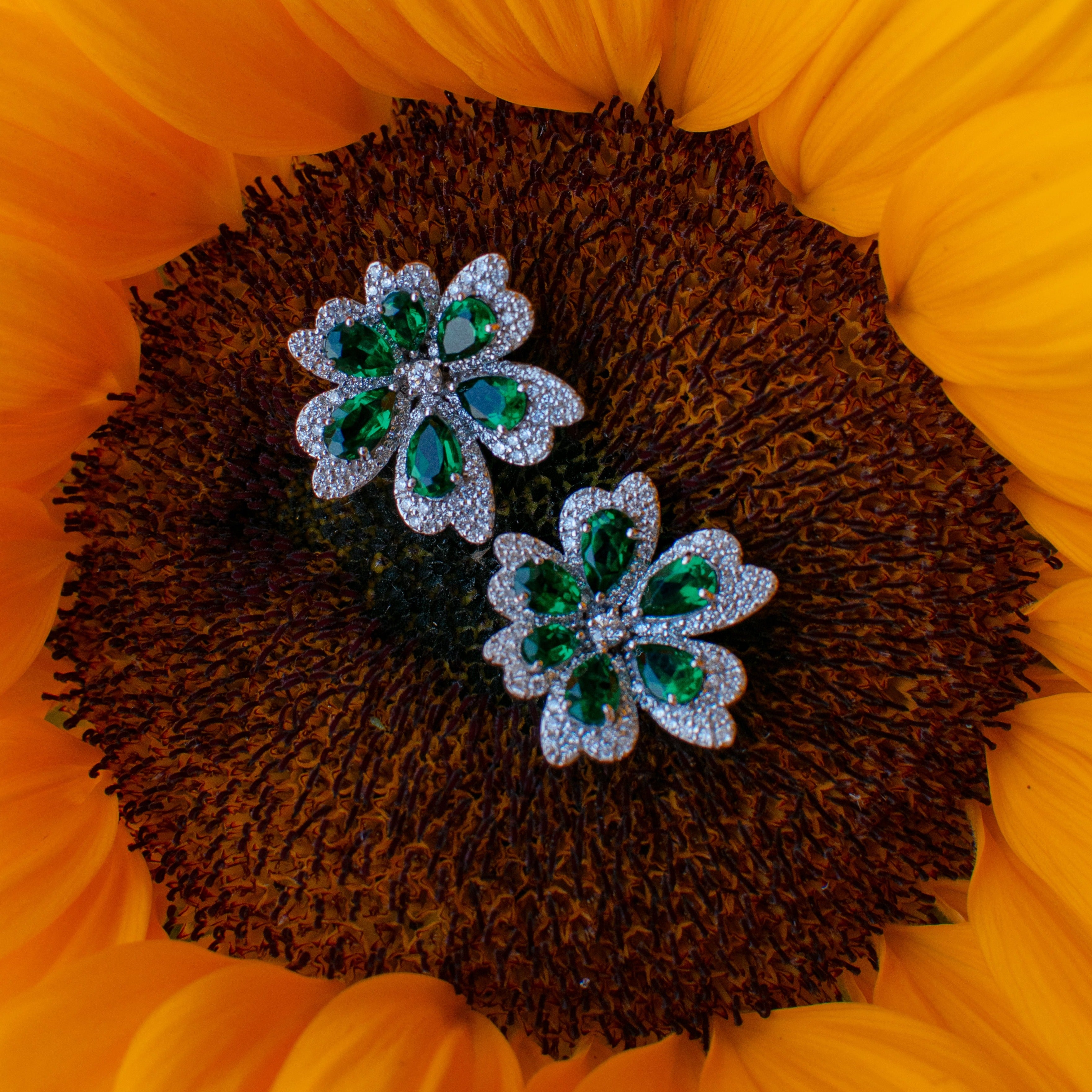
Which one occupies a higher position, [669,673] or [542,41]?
[542,41]

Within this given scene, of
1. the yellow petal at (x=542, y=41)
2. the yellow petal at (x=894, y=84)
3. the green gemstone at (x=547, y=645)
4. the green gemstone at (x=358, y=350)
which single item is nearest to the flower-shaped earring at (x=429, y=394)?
the green gemstone at (x=358, y=350)

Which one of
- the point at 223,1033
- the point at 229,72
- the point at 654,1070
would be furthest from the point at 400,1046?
the point at 229,72

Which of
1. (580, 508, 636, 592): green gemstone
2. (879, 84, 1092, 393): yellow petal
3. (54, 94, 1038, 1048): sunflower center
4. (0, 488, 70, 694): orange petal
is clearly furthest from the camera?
(0, 488, 70, 694): orange petal

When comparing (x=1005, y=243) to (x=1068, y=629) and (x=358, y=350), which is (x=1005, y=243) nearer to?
(x=1068, y=629)

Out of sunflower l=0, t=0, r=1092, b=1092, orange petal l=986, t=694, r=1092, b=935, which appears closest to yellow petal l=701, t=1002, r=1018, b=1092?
sunflower l=0, t=0, r=1092, b=1092

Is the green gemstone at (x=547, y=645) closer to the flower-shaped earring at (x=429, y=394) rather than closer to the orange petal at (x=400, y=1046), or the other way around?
the flower-shaped earring at (x=429, y=394)

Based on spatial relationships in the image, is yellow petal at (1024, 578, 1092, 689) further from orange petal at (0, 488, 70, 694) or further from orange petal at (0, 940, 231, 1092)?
orange petal at (0, 488, 70, 694)

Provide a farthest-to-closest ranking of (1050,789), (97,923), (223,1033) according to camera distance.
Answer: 1. (97,923)
2. (1050,789)
3. (223,1033)
